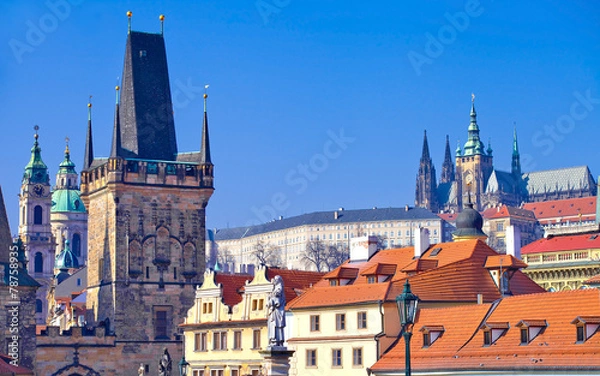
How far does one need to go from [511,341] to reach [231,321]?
25.3m

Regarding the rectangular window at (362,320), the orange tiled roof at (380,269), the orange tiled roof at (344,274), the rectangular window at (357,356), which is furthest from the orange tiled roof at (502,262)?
the orange tiled roof at (344,274)

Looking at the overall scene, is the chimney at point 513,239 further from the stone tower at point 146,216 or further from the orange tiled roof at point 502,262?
the stone tower at point 146,216

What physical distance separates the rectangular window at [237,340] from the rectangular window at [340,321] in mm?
11408

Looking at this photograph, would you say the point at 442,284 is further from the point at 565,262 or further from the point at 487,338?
the point at 565,262

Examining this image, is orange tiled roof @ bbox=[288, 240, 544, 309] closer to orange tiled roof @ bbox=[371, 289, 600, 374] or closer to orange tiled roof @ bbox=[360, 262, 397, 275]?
orange tiled roof @ bbox=[360, 262, 397, 275]

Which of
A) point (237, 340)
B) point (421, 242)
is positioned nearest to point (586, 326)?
point (421, 242)

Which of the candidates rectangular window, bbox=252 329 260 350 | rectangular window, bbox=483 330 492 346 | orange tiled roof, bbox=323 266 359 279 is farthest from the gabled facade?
rectangular window, bbox=483 330 492 346

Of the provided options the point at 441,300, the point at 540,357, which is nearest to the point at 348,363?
the point at 441,300

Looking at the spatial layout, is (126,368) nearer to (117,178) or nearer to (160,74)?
(117,178)

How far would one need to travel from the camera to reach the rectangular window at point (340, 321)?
209 feet

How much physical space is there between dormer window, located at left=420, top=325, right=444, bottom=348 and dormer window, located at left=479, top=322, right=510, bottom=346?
322cm

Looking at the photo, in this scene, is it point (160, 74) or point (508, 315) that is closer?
point (508, 315)

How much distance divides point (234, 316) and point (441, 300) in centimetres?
1587

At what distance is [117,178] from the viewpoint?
88375 millimetres
